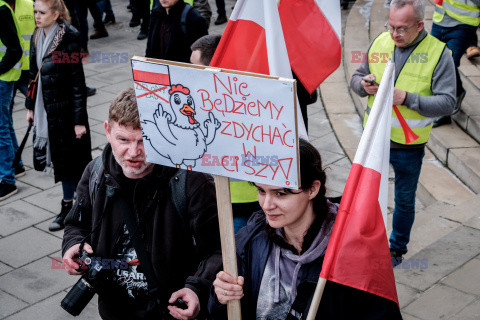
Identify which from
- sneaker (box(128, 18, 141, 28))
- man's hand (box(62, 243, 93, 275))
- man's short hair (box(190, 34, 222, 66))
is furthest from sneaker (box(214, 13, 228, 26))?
man's hand (box(62, 243, 93, 275))

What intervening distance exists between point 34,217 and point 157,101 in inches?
153

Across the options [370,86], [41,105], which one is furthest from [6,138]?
Result: [370,86]

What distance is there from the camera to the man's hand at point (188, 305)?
8.95 ft

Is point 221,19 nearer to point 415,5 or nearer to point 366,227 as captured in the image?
point 415,5

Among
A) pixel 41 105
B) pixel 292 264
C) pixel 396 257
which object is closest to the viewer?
pixel 292 264

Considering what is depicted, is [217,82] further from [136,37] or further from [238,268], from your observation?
[136,37]

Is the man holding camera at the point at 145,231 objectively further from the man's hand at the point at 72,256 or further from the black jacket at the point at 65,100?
the black jacket at the point at 65,100

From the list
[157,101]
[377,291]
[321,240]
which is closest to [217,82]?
[157,101]

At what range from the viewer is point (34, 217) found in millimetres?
5977

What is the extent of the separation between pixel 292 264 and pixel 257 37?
124 centimetres

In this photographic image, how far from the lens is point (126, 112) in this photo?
2.80 meters

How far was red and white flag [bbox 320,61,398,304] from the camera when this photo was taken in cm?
235

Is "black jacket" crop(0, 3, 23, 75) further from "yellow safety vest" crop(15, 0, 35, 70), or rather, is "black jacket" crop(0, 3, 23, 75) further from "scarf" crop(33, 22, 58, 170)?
"scarf" crop(33, 22, 58, 170)

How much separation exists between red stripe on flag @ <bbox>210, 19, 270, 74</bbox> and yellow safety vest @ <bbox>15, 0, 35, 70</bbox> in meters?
3.85
